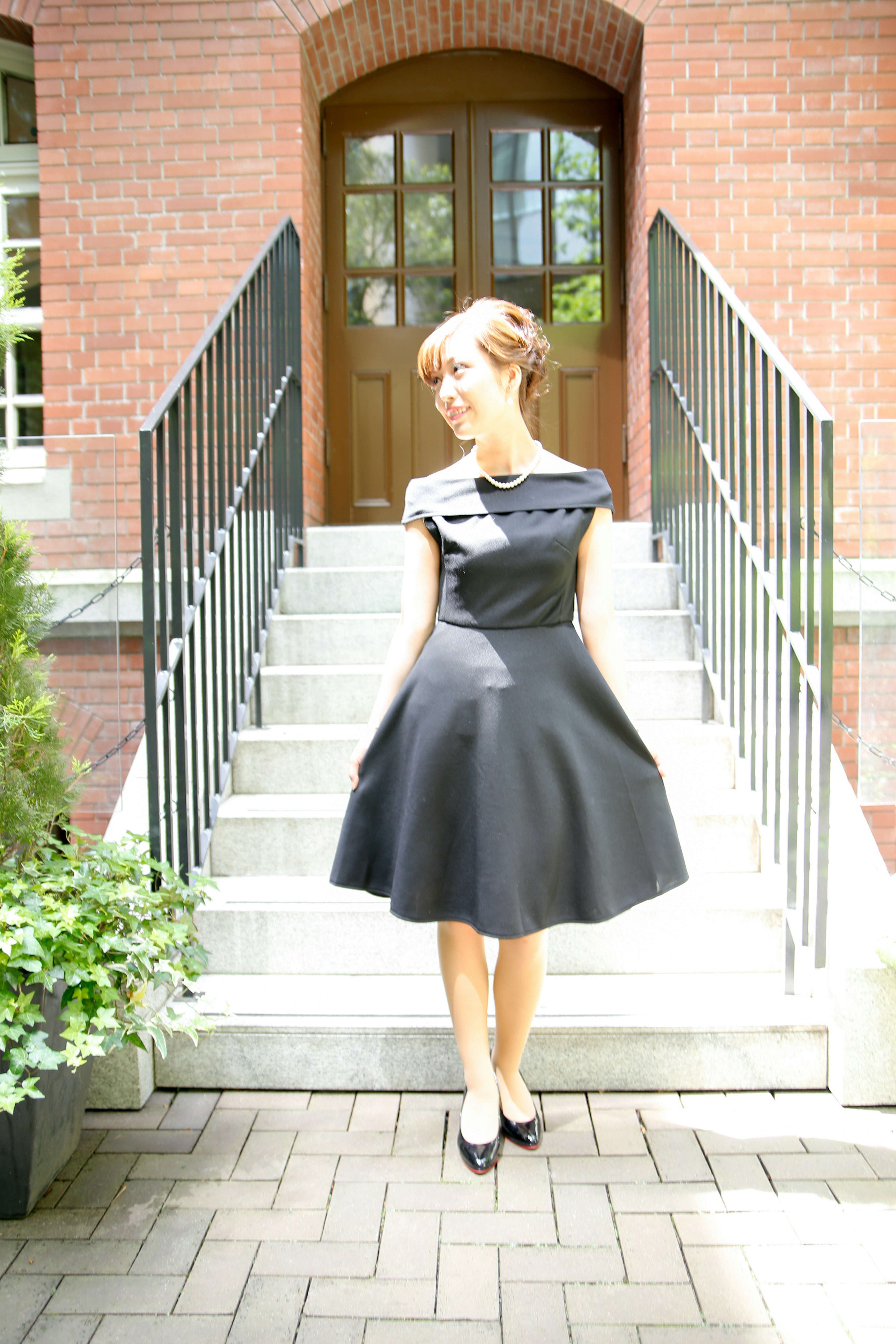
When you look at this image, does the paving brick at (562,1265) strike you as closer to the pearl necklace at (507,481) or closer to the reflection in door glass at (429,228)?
the pearl necklace at (507,481)

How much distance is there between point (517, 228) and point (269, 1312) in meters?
4.66

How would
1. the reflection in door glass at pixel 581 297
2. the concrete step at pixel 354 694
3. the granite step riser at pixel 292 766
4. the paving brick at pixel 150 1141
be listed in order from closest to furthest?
the paving brick at pixel 150 1141
the granite step riser at pixel 292 766
the concrete step at pixel 354 694
the reflection in door glass at pixel 581 297

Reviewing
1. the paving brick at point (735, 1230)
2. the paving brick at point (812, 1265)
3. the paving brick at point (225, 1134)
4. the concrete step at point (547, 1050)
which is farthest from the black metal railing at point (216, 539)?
the paving brick at point (812, 1265)

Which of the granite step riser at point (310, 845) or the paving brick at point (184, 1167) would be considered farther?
the granite step riser at point (310, 845)

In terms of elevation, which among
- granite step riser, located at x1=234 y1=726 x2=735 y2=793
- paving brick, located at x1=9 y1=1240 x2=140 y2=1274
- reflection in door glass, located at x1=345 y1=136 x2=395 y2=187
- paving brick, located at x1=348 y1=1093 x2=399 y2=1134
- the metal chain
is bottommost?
paving brick, located at x1=9 y1=1240 x2=140 y2=1274

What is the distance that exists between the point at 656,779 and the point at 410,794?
485 millimetres

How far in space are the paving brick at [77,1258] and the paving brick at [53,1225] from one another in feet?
0.07

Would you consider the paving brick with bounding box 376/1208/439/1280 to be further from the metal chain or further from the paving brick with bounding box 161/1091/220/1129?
the metal chain

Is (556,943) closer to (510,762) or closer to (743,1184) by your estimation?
(743,1184)

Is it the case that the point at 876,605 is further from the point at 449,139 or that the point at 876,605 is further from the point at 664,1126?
the point at 449,139

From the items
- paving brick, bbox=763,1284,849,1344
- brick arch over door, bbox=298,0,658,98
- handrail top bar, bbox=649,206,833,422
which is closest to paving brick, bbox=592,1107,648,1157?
paving brick, bbox=763,1284,849,1344

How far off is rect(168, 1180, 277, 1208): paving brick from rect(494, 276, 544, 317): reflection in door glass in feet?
13.6

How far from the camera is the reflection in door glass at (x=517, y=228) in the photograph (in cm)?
497

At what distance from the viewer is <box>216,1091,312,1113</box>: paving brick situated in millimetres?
2281
